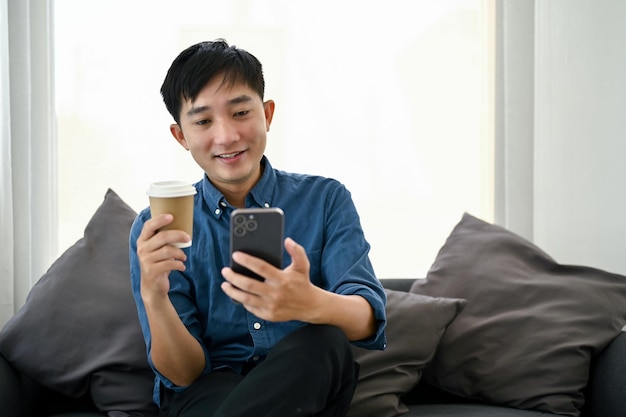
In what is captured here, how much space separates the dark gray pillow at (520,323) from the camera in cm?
224

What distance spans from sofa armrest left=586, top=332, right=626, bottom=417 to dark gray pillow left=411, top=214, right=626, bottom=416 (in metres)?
0.03

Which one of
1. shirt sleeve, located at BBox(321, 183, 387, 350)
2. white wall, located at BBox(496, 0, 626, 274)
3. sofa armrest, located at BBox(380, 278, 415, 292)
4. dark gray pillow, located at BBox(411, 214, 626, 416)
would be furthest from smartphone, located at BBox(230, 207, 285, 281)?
white wall, located at BBox(496, 0, 626, 274)

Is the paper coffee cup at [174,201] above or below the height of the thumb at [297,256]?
above

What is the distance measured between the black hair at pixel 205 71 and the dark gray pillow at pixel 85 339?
69 cm

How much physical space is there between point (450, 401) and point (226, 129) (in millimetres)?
1209

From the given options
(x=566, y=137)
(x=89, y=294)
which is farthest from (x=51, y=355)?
(x=566, y=137)

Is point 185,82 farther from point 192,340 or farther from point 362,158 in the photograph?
point 362,158

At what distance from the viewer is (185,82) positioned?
1789 mm

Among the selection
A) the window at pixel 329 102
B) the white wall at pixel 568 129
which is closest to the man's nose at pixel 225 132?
the window at pixel 329 102

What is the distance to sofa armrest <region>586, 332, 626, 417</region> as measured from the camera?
2.09 meters

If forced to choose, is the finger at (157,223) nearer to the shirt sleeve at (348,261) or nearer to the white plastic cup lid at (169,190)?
the white plastic cup lid at (169,190)

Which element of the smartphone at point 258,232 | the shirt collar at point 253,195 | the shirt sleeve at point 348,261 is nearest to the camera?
the smartphone at point 258,232

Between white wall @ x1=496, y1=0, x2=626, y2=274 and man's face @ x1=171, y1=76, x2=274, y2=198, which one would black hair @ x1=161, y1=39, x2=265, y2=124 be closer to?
man's face @ x1=171, y1=76, x2=274, y2=198

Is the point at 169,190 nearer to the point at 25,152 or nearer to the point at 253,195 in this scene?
the point at 253,195
